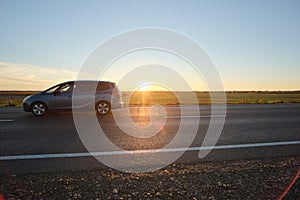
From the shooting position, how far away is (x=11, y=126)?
7.52 metres

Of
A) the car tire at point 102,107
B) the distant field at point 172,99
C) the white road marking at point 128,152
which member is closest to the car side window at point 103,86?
the car tire at point 102,107

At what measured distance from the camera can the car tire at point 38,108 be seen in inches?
394

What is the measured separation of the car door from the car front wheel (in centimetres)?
32

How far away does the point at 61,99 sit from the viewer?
1018 cm

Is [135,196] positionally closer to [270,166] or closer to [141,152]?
[141,152]

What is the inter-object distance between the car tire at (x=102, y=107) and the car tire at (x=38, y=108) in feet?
7.28

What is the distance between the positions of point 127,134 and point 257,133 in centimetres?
379

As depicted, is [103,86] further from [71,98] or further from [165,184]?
[165,184]

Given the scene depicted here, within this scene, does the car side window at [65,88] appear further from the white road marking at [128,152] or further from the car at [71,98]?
the white road marking at [128,152]

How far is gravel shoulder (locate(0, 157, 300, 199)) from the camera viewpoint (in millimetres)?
2986

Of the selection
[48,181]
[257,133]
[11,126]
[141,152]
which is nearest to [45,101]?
[11,126]

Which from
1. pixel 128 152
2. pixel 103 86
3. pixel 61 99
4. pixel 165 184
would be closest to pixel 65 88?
pixel 61 99

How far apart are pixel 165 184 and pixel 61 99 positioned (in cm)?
807

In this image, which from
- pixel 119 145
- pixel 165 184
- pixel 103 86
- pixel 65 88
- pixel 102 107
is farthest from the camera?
pixel 103 86
